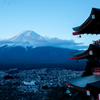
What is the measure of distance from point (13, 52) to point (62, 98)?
190646 millimetres

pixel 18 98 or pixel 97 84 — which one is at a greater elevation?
pixel 97 84

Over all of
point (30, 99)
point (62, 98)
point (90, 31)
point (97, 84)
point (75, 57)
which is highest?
point (90, 31)

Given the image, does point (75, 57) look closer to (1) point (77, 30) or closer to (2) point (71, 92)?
(1) point (77, 30)

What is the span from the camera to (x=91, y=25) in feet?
26.9

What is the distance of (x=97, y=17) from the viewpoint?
6.97 metres

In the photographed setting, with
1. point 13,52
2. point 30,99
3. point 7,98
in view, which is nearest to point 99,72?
point 30,99

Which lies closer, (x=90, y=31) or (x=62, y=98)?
(x=90, y=31)

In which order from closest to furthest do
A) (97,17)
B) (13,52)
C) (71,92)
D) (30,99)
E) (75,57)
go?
(97,17) < (75,57) < (71,92) < (30,99) < (13,52)

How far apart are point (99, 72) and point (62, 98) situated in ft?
22.8

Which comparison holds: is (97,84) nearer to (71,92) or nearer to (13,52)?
(71,92)

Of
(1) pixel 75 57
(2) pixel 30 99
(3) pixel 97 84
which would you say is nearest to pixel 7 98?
(2) pixel 30 99

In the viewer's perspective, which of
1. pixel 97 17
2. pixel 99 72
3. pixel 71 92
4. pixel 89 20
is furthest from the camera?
pixel 71 92

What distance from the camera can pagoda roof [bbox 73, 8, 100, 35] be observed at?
22.6 feet

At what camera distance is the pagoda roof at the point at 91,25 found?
22.6 feet
